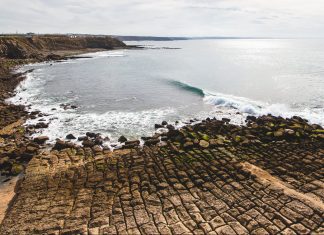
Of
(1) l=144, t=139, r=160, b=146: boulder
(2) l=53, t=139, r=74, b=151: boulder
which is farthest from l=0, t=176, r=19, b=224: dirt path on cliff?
(1) l=144, t=139, r=160, b=146: boulder

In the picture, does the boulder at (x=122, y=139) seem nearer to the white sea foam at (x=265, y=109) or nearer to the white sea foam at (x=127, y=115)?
the white sea foam at (x=127, y=115)

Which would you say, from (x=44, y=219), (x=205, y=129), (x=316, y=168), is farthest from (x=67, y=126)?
(x=316, y=168)

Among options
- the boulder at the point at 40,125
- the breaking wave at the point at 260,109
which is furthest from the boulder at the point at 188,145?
the boulder at the point at 40,125

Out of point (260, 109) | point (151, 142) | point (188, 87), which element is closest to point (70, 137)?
point (151, 142)

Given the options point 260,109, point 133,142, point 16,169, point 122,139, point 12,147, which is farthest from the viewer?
point 260,109

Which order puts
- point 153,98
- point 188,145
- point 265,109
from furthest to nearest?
1. point 153,98
2. point 265,109
3. point 188,145

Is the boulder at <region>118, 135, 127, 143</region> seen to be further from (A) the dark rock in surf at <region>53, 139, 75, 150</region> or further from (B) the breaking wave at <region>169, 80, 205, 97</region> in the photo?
(B) the breaking wave at <region>169, 80, 205, 97</region>

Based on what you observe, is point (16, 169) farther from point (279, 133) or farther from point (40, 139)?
point (279, 133)

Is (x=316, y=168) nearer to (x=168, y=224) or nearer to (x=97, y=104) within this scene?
(x=168, y=224)
